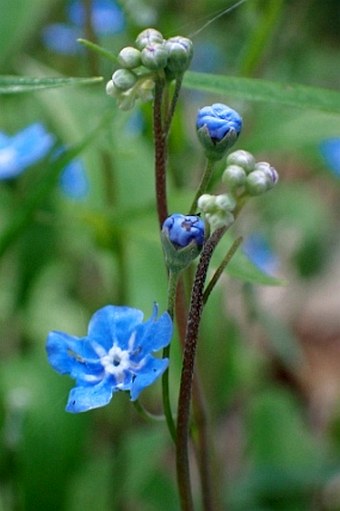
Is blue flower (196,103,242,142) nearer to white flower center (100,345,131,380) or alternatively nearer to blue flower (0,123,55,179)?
white flower center (100,345,131,380)

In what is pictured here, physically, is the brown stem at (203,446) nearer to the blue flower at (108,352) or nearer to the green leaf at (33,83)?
the blue flower at (108,352)

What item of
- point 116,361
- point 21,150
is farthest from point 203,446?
point 21,150

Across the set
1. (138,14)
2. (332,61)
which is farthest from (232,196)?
(332,61)

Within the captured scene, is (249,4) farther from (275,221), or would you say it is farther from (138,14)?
(275,221)

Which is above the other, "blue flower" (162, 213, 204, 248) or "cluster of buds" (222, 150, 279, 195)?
"cluster of buds" (222, 150, 279, 195)

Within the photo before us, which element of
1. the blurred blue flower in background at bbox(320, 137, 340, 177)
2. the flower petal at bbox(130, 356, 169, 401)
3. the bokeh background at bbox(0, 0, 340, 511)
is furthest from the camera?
the blurred blue flower in background at bbox(320, 137, 340, 177)

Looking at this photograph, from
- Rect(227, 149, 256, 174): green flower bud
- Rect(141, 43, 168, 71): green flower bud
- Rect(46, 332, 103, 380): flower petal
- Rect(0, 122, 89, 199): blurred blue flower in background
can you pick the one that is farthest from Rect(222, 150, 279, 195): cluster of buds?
Rect(0, 122, 89, 199): blurred blue flower in background

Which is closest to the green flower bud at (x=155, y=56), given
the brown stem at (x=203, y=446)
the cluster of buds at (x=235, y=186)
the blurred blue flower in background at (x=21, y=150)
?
the cluster of buds at (x=235, y=186)
